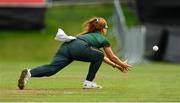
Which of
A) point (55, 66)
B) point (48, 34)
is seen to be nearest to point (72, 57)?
point (55, 66)

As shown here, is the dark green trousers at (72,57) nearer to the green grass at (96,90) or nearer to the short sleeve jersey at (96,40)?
the short sleeve jersey at (96,40)

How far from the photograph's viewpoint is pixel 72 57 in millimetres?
17844

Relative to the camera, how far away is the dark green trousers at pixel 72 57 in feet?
58.2

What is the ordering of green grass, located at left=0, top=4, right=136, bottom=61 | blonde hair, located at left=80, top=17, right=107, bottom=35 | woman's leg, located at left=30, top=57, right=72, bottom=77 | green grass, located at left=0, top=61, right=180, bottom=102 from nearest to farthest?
green grass, located at left=0, top=61, right=180, bottom=102 < woman's leg, located at left=30, top=57, right=72, bottom=77 < blonde hair, located at left=80, top=17, right=107, bottom=35 < green grass, located at left=0, top=4, right=136, bottom=61

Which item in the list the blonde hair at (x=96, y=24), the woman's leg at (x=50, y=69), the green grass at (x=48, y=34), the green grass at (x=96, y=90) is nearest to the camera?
the green grass at (x=96, y=90)

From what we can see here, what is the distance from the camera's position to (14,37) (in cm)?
4034

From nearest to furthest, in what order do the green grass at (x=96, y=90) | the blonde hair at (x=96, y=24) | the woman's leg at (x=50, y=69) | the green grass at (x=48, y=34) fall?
the green grass at (x=96, y=90), the woman's leg at (x=50, y=69), the blonde hair at (x=96, y=24), the green grass at (x=48, y=34)

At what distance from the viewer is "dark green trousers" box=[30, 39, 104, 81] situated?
58.2 feet

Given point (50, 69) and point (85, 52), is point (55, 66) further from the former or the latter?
point (85, 52)

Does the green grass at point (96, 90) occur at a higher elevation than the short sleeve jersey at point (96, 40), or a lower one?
lower

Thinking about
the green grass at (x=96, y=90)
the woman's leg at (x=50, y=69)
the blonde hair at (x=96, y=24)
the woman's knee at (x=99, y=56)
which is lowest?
the green grass at (x=96, y=90)

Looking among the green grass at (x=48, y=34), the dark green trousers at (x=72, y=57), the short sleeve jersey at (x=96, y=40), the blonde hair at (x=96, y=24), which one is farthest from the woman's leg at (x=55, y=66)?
the green grass at (x=48, y=34)

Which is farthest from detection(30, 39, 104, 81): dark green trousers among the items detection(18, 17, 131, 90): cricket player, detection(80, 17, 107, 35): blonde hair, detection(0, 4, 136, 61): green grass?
detection(0, 4, 136, 61): green grass

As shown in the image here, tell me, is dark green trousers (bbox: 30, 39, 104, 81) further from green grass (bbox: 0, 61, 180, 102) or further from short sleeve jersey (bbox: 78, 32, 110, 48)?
green grass (bbox: 0, 61, 180, 102)
